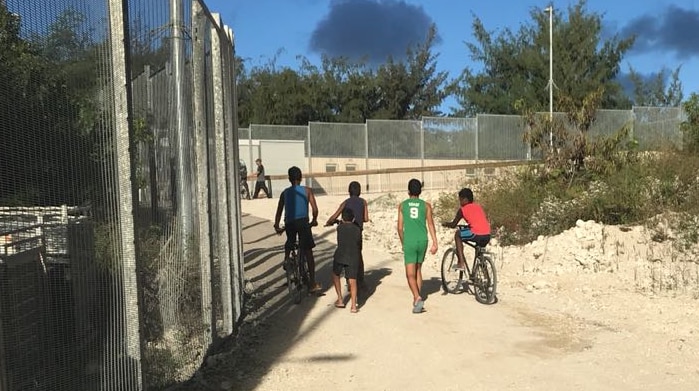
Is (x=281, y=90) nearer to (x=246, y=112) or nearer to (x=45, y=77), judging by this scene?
(x=246, y=112)

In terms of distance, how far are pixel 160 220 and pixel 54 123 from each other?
79.3 inches

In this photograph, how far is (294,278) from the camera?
9031 mm

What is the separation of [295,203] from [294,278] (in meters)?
1.02

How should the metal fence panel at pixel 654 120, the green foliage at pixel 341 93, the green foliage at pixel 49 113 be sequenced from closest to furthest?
the green foliage at pixel 49 113 → the metal fence panel at pixel 654 120 → the green foliage at pixel 341 93

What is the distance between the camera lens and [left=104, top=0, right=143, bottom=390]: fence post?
3875mm

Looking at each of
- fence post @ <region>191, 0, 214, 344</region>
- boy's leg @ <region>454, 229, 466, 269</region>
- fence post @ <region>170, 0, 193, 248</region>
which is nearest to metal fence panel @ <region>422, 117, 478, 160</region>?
boy's leg @ <region>454, 229, 466, 269</region>

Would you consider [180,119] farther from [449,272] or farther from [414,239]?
[449,272]

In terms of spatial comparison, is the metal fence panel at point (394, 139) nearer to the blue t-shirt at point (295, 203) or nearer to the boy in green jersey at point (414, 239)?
→ the blue t-shirt at point (295, 203)

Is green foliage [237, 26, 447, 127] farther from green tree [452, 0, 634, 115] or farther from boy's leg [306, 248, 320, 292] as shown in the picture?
boy's leg [306, 248, 320, 292]

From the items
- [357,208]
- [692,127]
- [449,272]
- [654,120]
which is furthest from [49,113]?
[654,120]

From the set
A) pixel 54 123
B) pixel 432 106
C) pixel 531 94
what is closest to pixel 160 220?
pixel 54 123

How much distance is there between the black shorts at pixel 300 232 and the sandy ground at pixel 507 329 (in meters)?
0.75

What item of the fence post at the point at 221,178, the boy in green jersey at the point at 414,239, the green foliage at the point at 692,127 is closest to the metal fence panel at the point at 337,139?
the green foliage at the point at 692,127

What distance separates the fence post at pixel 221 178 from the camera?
685 cm
